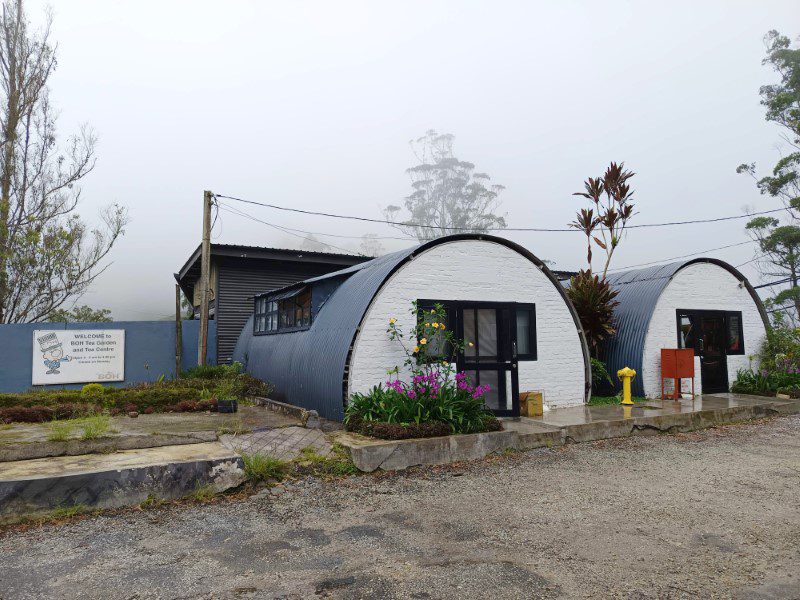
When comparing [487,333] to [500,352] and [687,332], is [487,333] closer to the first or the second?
[500,352]

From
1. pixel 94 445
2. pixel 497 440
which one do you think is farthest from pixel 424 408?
pixel 94 445

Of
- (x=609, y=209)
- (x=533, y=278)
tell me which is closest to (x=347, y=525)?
(x=533, y=278)

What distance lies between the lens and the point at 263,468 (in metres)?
6.54

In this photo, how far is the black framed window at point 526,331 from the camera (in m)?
11.3

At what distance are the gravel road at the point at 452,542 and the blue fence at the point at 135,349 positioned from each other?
10.5 meters

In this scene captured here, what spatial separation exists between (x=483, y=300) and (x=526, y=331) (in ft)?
4.46

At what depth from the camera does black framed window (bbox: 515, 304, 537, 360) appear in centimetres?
1130

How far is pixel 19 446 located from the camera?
6484 mm

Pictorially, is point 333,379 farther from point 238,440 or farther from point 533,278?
point 533,278

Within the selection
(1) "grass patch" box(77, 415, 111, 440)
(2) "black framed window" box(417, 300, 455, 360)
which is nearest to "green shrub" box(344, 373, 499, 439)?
(2) "black framed window" box(417, 300, 455, 360)

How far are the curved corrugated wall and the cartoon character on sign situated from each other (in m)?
14.0

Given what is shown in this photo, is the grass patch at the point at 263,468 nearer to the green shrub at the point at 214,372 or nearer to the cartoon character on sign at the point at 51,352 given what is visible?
the green shrub at the point at 214,372

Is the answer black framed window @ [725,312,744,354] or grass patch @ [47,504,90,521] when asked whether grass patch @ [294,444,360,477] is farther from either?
black framed window @ [725,312,744,354]

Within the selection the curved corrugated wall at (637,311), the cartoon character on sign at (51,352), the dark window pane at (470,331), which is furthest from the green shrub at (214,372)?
the curved corrugated wall at (637,311)
